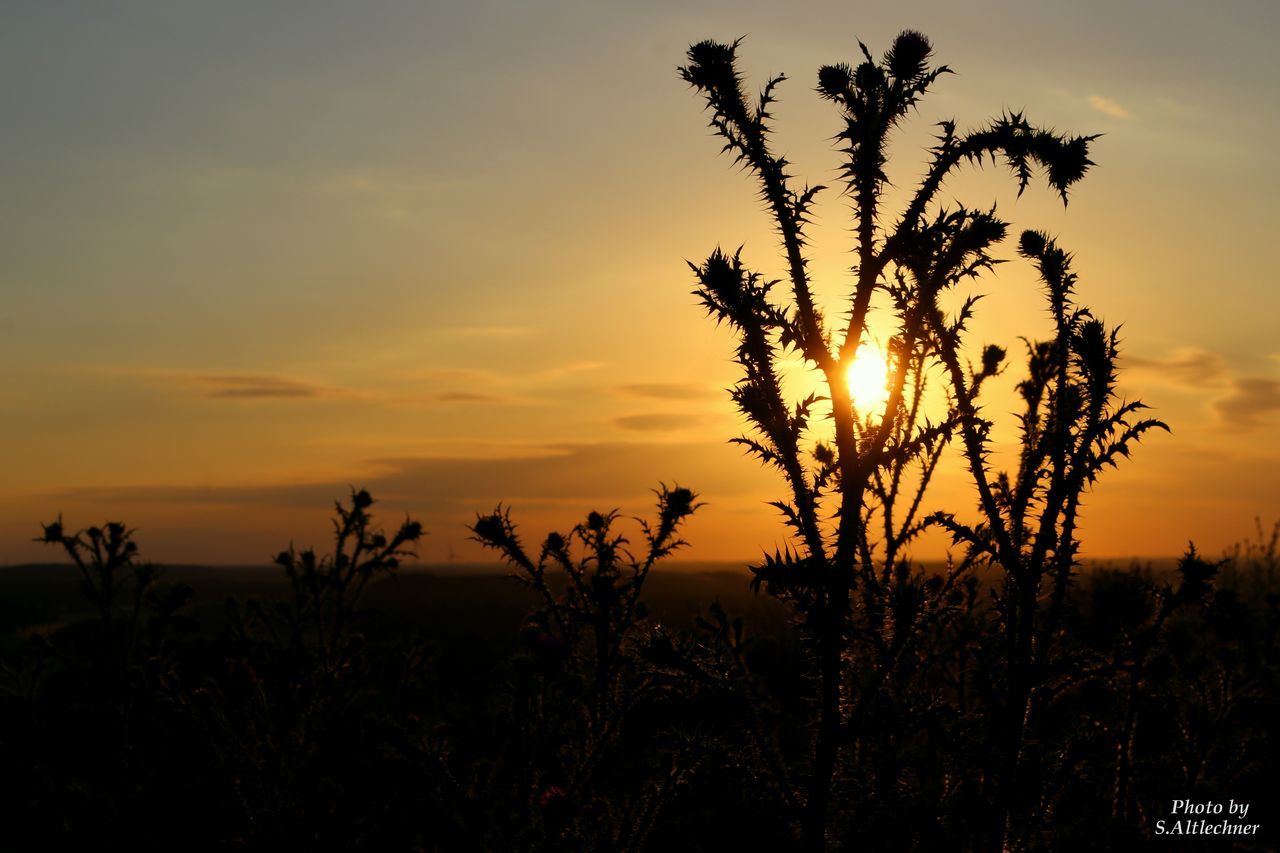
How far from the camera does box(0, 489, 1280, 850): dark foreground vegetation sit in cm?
541

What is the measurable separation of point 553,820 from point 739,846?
434 cm

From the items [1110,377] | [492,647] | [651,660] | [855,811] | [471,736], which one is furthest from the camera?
[492,647]

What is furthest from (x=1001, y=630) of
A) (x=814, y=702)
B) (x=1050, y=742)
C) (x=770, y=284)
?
(x=770, y=284)

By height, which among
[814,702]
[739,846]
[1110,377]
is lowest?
[739,846]

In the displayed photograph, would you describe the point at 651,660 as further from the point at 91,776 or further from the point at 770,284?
the point at 91,776

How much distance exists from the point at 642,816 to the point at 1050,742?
3887 mm

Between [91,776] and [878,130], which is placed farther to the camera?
[91,776]

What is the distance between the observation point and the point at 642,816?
17.4 feet

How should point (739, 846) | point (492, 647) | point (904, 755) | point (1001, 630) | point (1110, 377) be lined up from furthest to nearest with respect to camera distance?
point (492, 647) → point (739, 846) → point (1001, 630) → point (904, 755) → point (1110, 377)

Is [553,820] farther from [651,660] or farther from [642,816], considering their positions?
[651,660]

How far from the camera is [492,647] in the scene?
20344 millimetres

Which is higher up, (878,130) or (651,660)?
(878,130)

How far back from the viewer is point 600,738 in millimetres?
5438

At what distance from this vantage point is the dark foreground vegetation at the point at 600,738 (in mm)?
5406
